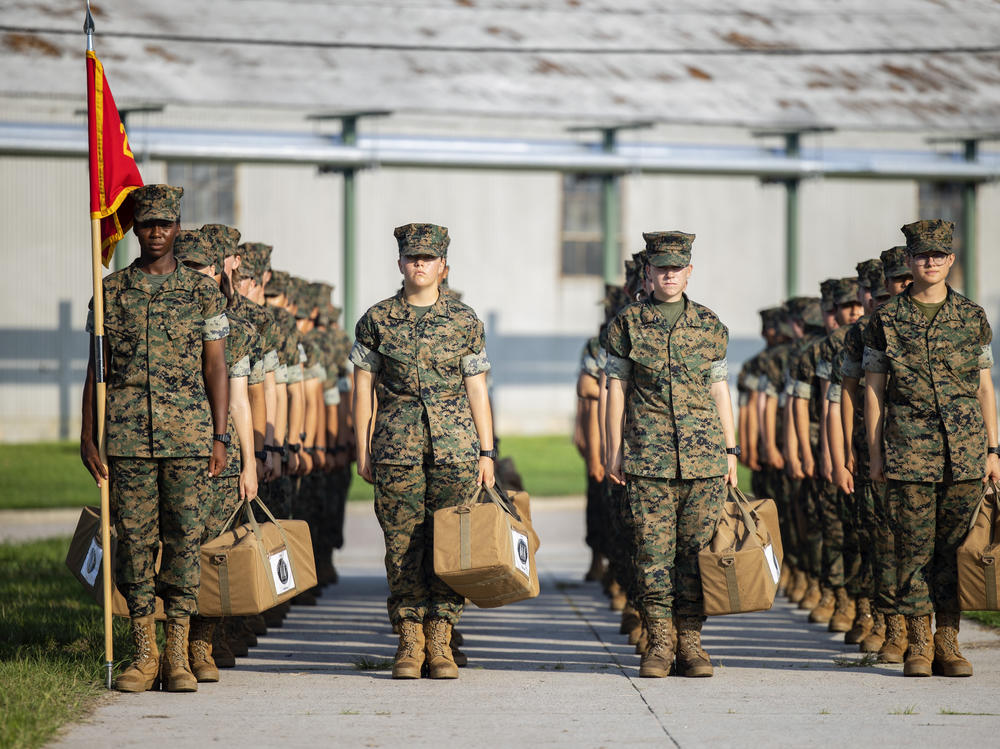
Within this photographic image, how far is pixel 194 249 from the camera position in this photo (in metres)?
8.09

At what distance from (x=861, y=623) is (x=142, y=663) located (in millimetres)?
4245

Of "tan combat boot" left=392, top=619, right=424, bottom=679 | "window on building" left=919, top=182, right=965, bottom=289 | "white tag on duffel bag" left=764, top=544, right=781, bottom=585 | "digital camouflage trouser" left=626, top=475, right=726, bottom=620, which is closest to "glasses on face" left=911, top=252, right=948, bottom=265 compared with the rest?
"digital camouflage trouser" left=626, top=475, right=726, bottom=620

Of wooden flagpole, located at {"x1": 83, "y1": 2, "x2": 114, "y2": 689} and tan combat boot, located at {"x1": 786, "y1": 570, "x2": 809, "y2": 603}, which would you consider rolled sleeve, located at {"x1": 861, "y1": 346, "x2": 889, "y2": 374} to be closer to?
tan combat boot, located at {"x1": 786, "y1": 570, "x2": 809, "y2": 603}

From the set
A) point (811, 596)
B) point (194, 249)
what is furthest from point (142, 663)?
point (811, 596)

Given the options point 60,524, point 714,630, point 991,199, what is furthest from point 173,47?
point 991,199

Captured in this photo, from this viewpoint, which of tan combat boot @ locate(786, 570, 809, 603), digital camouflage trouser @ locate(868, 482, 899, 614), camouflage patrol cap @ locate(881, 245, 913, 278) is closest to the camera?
digital camouflage trouser @ locate(868, 482, 899, 614)

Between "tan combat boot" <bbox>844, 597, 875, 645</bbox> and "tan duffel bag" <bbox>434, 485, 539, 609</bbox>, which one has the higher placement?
"tan duffel bag" <bbox>434, 485, 539, 609</bbox>

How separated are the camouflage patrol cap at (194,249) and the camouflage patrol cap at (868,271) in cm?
380

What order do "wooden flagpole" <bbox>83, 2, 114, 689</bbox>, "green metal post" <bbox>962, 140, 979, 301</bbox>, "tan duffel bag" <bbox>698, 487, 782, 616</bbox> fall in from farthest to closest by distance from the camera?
"green metal post" <bbox>962, 140, 979, 301</bbox> → "tan duffel bag" <bbox>698, 487, 782, 616</bbox> → "wooden flagpole" <bbox>83, 2, 114, 689</bbox>

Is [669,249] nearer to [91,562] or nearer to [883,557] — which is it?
[883,557]

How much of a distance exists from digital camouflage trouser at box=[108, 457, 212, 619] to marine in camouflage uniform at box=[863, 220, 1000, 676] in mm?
3443

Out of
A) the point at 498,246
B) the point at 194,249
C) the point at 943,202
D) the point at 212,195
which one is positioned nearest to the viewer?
the point at 194,249

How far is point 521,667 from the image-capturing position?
8328mm

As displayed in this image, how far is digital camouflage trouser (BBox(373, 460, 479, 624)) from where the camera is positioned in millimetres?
7820
